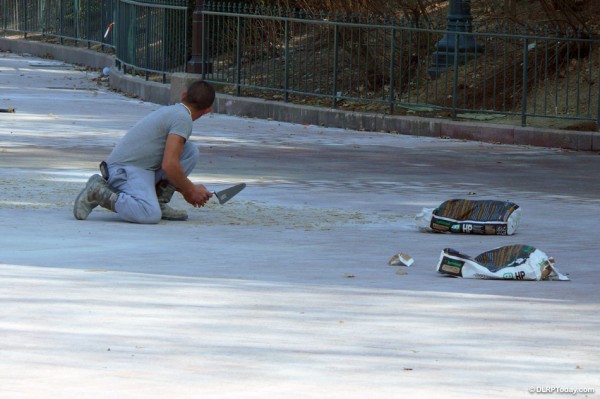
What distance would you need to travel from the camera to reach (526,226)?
32.7 feet

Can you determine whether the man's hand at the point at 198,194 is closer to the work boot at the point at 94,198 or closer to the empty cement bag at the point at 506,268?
the work boot at the point at 94,198

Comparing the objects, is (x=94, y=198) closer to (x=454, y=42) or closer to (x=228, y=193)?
(x=228, y=193)

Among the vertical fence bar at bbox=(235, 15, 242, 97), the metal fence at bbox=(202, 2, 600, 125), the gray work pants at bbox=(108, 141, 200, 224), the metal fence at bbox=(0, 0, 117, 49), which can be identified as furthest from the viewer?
the metal fence at bbox=(0, 0, 117, 49)

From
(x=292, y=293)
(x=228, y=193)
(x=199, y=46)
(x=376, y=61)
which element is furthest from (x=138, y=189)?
(x=199, y=46)

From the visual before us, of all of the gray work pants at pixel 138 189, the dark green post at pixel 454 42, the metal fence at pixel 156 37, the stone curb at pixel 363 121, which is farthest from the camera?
the metal fence at pixel 156 37

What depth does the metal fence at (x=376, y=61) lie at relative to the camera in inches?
682

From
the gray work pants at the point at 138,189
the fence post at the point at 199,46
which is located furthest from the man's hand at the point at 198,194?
the fence post at the point at 199,46

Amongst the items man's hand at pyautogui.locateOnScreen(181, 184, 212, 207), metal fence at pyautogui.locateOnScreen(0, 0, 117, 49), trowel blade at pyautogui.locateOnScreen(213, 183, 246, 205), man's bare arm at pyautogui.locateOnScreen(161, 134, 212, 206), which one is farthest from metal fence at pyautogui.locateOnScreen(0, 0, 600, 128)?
man's hand at pyautogui.locateOnScreen(181, 184, 212, 207)

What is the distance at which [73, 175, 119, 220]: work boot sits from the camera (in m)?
9.62

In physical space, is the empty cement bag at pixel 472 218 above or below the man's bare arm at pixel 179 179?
below

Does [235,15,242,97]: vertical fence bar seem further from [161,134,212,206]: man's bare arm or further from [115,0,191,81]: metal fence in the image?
[161,134,212,206]: man's bare arm

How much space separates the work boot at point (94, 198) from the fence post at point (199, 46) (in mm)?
10890

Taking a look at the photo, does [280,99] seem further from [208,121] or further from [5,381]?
[5,381]

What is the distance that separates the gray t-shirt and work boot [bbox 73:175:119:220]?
240 millimetres
